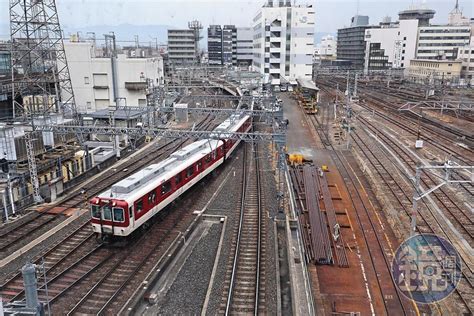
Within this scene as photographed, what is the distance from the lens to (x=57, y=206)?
16516 mm

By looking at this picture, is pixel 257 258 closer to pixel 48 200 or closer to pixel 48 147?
pixel 48 200

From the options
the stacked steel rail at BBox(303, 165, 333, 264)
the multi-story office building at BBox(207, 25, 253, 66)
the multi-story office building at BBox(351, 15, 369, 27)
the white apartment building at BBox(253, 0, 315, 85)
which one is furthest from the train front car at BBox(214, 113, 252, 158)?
the multi-story office building at BBox(351, 15, 369, 27)

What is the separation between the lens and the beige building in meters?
64.1

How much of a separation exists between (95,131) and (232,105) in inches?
1208

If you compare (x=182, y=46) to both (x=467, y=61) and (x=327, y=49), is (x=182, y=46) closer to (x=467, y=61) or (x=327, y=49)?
(x=467, y=61)

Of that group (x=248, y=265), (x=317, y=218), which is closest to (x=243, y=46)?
(x=317, y=218)

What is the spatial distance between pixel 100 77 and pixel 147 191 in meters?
Answer: 24.5

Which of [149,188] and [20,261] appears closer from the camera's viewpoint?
[20,261]

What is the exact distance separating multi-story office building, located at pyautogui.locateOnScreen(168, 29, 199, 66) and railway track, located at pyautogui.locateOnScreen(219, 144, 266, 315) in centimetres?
7590

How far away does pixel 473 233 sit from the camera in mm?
14281

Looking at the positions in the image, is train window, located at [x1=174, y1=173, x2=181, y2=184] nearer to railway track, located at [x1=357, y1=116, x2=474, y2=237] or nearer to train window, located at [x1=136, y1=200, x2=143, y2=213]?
train window, located at [x1=136, y1=200, x2=143, y2=213]

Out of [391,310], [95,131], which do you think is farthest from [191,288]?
[95,131]

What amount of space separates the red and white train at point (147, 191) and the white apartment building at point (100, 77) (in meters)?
18.7

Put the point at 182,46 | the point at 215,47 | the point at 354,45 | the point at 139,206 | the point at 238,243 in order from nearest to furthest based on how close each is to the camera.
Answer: the point at 139,206
the point at 238,243
the point at 182,46
the point at 354,45
the point at 215,47
